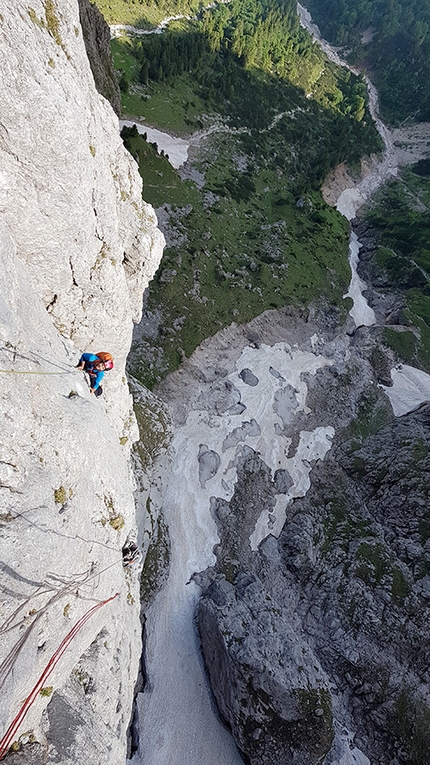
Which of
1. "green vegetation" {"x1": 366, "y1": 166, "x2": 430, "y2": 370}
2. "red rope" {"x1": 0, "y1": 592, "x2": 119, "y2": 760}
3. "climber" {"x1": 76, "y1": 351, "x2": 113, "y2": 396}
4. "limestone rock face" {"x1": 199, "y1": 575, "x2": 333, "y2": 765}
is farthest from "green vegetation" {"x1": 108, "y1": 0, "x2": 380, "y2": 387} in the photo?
"red rope" {"x1": 0, "y1": 592, "x2": 119, "y2": 760}

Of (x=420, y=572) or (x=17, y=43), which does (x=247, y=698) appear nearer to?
(x=420, y=572)

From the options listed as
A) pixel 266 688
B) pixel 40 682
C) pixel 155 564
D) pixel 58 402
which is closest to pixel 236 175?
pixel 155 564

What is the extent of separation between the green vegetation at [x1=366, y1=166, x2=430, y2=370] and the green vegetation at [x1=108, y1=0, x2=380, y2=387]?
1113 cm

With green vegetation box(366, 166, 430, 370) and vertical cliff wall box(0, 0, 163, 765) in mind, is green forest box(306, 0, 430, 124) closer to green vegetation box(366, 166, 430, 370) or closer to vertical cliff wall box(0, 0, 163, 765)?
green vegetation box(366, 166, 430, 370)

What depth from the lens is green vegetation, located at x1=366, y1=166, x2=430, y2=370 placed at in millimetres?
64544

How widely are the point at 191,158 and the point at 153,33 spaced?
6990 cm

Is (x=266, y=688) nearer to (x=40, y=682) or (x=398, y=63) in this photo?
(x=40, y=682)

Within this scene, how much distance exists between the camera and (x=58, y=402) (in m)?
14.3

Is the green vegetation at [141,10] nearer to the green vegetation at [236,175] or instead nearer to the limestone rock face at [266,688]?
the green vegetation at [236,175]

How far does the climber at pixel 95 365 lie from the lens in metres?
17.6

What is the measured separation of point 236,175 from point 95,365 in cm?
7607

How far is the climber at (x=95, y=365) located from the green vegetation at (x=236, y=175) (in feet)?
75.8

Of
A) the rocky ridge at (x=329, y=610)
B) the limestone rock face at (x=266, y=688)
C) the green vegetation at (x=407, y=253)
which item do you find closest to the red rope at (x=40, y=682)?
the limestone rock face at (x=266, y=688)

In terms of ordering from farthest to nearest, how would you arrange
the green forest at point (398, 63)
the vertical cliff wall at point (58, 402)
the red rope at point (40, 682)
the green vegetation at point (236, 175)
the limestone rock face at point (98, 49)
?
the green forest at point (398, 63) < the green vegetation at point (236, 175) < the limestone rock face at point (98, 49) < the red rope at point (40, 682) < the vertical cliff wall at point (58, 402)
